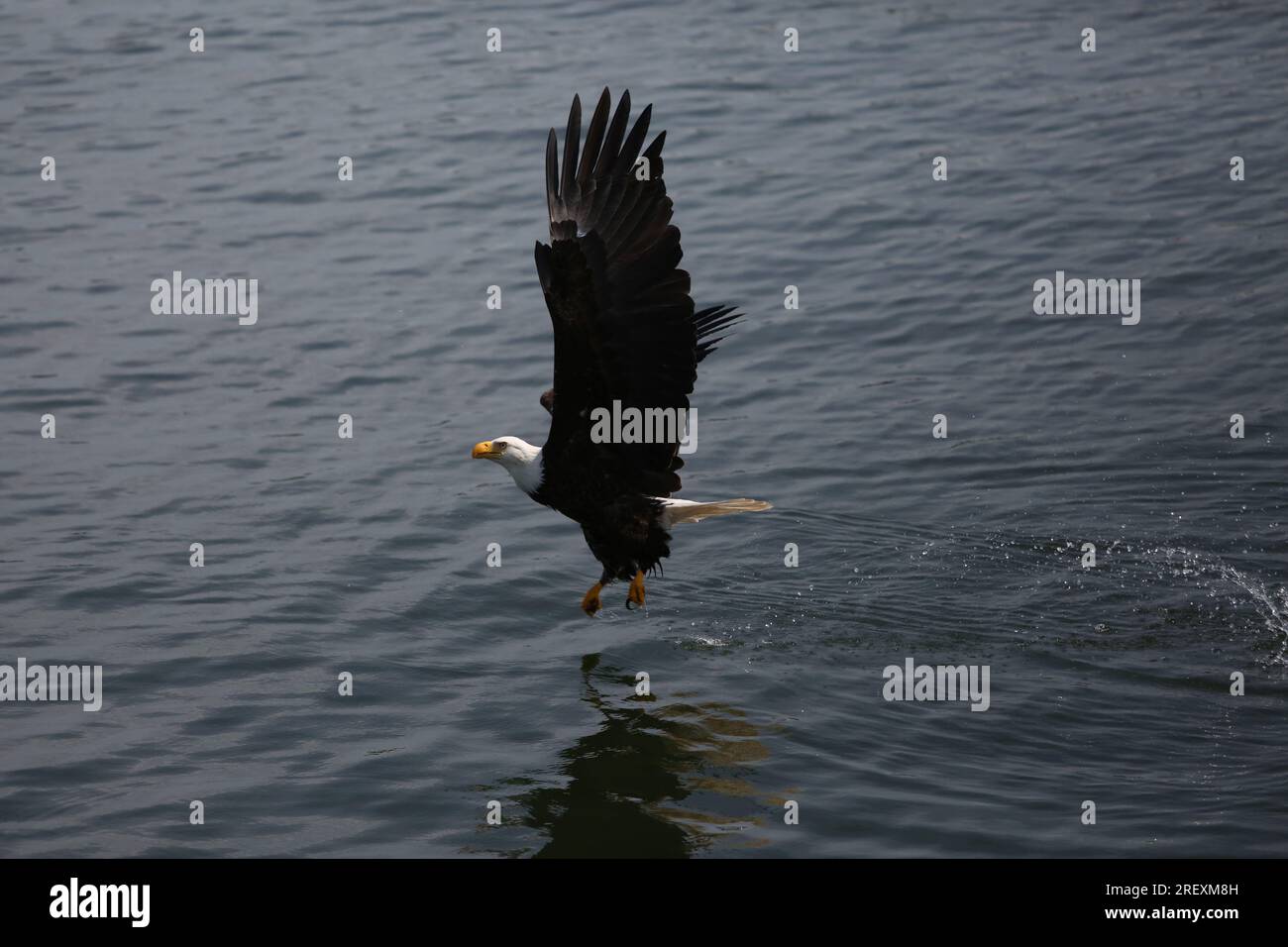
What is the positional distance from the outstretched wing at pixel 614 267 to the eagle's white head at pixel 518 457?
20.6 inches

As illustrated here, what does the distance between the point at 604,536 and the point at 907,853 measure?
228cm

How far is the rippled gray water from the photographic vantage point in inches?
275

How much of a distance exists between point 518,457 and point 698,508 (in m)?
0.87

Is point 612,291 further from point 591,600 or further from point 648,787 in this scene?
point 648,787

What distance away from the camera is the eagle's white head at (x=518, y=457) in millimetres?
7684

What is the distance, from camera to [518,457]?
7703 millimetres

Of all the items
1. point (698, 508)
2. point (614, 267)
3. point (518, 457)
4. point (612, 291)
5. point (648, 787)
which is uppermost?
point (614, 267)

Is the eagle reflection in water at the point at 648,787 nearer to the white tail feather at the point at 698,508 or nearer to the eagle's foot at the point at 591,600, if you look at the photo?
the eagle's foot at the point at 591,600

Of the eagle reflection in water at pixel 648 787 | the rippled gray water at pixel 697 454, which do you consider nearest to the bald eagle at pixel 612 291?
the eagle reflection in water at pixel 648 787

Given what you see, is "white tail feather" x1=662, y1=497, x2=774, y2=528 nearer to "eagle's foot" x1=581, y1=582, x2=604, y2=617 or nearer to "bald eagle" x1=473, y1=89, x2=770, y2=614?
"bald eagle" x1=473, y1=89, x2=770, y2=614

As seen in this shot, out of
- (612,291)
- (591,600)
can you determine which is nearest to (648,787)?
(591,600)

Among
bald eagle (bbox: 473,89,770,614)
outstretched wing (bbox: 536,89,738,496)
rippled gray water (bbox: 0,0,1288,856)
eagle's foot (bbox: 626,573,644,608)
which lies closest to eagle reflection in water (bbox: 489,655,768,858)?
rippled gray water (bbox: 0,0,1288,856)

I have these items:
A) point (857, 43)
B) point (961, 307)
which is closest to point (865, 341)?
point (961, 307)
